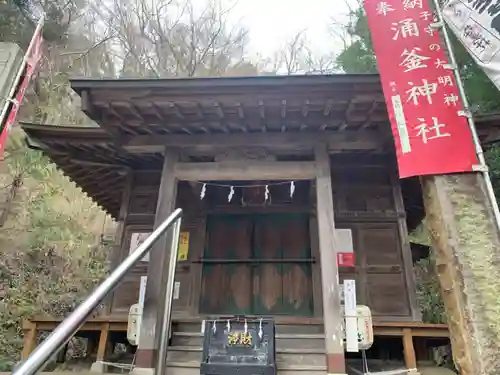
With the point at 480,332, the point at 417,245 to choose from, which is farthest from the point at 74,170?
the point at 417,245

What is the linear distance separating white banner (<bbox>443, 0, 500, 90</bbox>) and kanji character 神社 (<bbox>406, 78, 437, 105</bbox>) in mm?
496

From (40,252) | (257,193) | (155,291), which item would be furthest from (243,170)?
(40,252)

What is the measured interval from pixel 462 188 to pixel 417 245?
19.9ft

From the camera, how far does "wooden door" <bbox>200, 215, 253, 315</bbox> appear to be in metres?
6.73

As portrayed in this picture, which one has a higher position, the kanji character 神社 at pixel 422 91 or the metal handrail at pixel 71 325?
the kanji character 神社 at pixel 422 91

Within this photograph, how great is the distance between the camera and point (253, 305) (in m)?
6.70

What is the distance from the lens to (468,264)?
3594 mm

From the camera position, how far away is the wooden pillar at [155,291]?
462cm

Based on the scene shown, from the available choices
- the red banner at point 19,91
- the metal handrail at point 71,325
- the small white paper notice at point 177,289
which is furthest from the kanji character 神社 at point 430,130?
the red banner at point 19,91

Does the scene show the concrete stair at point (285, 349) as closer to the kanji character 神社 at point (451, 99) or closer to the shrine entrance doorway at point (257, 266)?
the shrine entrance doorway at point (257, 266)

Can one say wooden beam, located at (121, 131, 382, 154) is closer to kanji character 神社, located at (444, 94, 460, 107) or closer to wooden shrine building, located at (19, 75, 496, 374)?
wooden shrine building, located at (19, 75, 496, 374)

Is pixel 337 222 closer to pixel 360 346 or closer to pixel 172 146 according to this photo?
pixel 360 346

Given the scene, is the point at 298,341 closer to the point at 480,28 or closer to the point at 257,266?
the point at 257,266

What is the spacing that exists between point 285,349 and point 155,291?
1.94 metres
